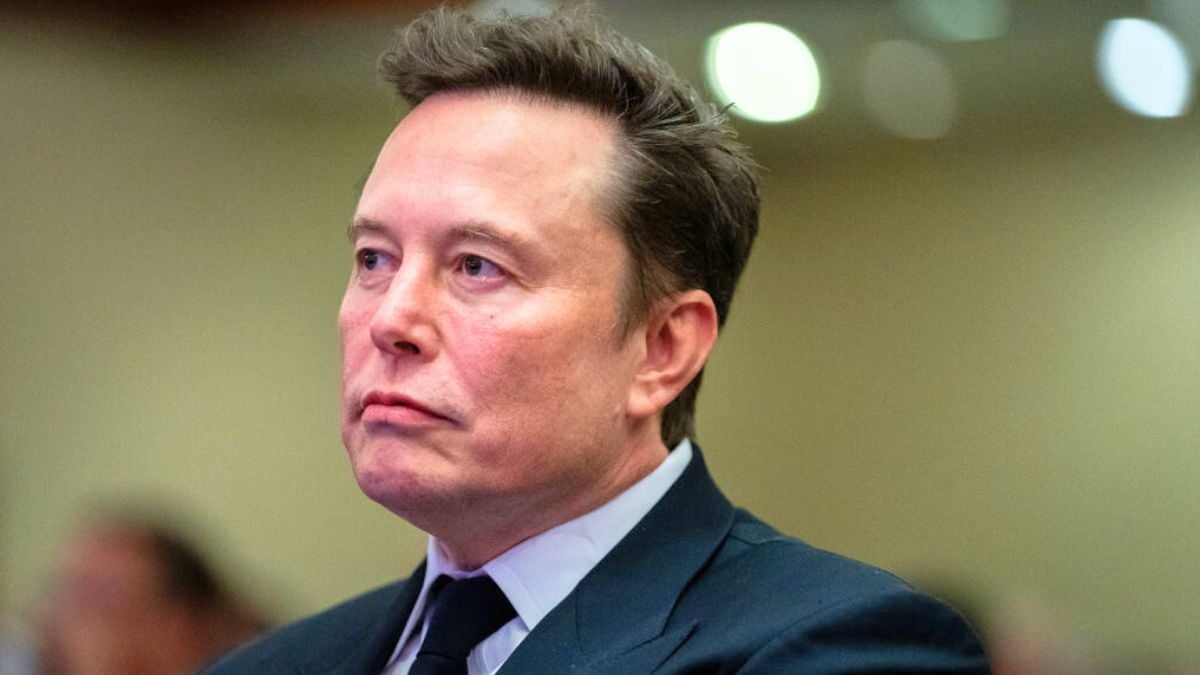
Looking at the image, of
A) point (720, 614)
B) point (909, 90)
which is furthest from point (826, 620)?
point (909, 90)

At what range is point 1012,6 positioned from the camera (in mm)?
4168

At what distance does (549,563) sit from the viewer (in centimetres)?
171

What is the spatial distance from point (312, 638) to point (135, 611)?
2098mm

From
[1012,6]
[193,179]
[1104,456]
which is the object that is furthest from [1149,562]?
[193,179]

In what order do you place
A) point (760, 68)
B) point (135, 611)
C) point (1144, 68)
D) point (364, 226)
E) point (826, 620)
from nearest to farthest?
point (826, 620)
point (364, 226)
point (135, 611)
point (1144, 68)
point (760, 68)

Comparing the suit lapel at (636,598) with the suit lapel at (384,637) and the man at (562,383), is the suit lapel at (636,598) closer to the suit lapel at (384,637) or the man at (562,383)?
the man at (562,383)

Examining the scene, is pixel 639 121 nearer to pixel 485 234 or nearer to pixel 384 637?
pixel 485 234

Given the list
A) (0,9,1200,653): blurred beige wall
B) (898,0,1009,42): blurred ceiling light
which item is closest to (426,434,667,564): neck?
(0,9,1200,653): blurred beige wall

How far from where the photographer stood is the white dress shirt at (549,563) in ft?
5.54

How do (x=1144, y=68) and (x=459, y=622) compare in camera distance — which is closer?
(x=459, y=622)

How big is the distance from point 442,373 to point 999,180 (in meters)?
3.20

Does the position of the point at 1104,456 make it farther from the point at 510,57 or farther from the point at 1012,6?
the point at 510,57

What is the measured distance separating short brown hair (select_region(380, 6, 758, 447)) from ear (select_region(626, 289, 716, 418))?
20mm

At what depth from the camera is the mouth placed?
163 centimetres
